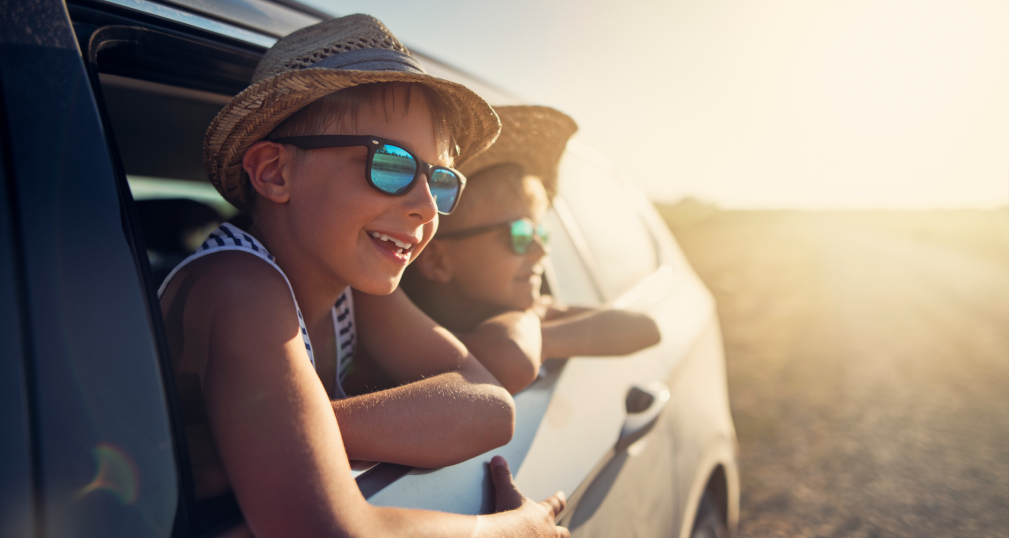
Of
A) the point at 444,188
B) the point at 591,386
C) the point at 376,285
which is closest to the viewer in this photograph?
the point at 376,285

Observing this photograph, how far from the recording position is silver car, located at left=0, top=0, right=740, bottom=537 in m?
0.69

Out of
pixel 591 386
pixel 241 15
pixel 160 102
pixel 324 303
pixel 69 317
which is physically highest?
pixel 241 15

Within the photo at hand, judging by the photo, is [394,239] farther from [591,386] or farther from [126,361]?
[591,386]

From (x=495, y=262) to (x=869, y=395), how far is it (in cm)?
441

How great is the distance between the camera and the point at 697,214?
22969 millimetres

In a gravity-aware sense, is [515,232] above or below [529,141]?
below

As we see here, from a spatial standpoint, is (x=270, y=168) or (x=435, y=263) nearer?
(x=270, y=168)

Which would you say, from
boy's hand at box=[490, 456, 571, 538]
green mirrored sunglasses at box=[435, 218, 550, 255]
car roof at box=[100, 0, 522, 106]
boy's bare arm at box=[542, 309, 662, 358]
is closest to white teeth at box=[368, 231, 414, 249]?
car roof at box=[100, 0, 522, 106]

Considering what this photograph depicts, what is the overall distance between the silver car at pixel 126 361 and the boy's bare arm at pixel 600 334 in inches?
1.9

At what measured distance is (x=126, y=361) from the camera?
0.77m

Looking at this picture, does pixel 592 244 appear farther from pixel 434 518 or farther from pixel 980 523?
pixel 980 523

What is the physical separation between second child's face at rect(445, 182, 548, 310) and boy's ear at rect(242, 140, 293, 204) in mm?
846

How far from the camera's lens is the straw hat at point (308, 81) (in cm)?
107

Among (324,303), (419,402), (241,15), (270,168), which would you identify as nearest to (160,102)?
(241,15)
